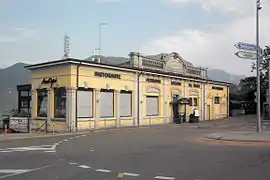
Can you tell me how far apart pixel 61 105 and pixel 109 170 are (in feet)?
73.5

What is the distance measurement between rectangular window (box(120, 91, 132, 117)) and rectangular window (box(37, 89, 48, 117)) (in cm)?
739

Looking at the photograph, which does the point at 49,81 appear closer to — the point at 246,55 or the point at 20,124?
the point at 20,124

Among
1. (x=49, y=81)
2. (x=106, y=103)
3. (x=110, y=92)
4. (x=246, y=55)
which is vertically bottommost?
(x=106, y=103)

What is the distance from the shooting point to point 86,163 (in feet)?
38.5

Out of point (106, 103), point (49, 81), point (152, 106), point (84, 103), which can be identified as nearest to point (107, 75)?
point (106, 103)

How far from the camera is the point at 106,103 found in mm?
34625

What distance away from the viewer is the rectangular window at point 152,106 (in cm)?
3984

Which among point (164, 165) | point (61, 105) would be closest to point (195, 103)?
point (61, 105)

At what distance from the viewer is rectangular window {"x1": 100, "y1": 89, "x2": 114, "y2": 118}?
34.1 metres

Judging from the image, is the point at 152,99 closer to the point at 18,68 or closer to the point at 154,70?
the point at 154,70

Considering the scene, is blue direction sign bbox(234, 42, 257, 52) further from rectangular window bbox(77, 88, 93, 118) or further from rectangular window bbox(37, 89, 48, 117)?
rectangular window bbox(37, 89, 48, 117)

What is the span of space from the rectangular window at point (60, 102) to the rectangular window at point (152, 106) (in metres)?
10.9

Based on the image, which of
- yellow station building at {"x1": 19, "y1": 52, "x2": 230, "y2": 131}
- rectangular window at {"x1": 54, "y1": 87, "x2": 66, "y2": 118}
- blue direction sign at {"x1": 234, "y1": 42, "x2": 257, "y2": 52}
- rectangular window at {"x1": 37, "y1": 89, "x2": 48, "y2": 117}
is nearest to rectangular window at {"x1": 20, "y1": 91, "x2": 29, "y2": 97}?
yellow station building at {"x1": 19, "y1": 52, "x2": 230, "y2": 131}

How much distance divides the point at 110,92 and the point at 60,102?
5.20 meters
